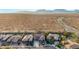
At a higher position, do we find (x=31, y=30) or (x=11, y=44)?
(x=31, y=30)
